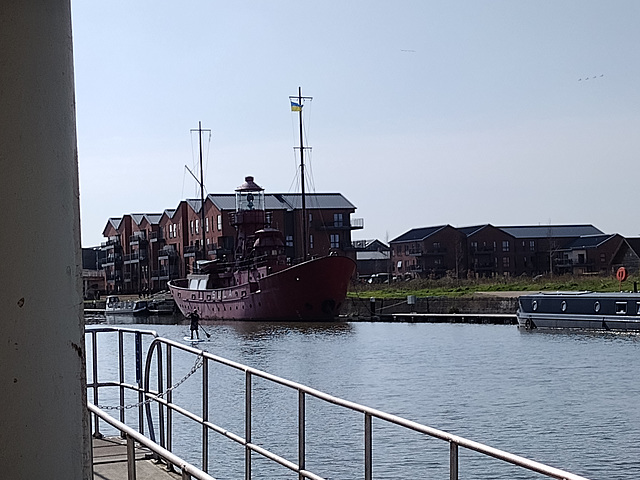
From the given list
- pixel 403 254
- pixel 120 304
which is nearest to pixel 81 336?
pixel 120 304

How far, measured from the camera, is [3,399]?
3.04 metres

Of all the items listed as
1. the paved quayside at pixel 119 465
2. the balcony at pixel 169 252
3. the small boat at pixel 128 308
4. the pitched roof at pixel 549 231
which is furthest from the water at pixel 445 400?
the pitched roof at pixel 549 231

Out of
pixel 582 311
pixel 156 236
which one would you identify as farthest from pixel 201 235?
pixel 582 311

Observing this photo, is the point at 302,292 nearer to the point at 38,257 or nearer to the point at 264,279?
the point at 264,279

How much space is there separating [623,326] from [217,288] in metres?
32.2

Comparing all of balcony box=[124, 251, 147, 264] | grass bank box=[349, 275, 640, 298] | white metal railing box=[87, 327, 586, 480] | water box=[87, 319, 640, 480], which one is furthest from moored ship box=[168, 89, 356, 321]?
white metal railing box=[87, 327, 586, 480]

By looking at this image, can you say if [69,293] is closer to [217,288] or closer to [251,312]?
[251,312]

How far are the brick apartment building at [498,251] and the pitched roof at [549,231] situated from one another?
0.11 meters

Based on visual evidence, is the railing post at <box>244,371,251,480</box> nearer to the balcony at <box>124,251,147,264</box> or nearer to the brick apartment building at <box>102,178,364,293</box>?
the brick apartment building at <box>102,178,364,293</box>

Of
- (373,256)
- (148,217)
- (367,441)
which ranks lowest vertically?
(367,441)

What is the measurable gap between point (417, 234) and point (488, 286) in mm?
35265

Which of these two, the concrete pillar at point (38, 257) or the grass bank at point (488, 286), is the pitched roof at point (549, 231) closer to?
the grass bank at point (488, 286)

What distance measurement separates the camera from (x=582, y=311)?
1873 inches

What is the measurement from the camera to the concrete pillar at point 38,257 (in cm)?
306
